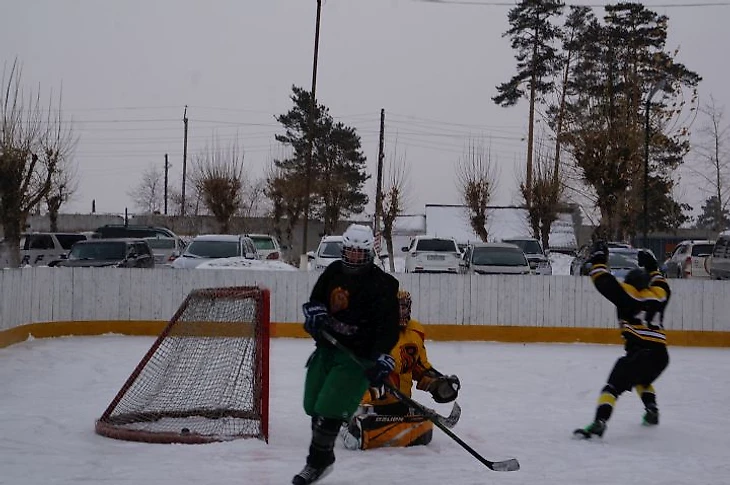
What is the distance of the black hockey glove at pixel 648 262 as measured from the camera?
8.80m

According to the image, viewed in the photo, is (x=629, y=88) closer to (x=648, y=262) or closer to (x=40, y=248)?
(x=40, y=248)

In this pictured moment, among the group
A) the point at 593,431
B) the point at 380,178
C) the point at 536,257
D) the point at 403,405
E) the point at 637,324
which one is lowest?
the point at 593,431

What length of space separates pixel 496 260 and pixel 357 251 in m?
17.4

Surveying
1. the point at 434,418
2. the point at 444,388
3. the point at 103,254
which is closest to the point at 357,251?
the point at 434,418

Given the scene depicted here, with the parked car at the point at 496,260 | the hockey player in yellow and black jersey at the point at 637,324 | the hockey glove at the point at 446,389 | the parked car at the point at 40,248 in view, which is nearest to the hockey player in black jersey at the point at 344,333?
the hockey glove at the point at 446,389

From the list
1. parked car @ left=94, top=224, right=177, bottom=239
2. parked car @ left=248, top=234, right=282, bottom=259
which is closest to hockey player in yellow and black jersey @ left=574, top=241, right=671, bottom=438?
parked car @ left=248, top=234, right=282, bottom=259

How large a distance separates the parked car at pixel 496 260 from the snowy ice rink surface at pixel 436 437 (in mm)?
9308

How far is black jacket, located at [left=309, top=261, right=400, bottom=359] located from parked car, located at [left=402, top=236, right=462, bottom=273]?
19809mm

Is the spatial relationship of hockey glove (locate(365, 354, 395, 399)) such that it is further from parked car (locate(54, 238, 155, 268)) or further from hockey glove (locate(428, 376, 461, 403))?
parked car (locate(54, 238, 155, 268))

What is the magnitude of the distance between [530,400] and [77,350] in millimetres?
6889

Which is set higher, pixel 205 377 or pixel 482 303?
pixel 482 303

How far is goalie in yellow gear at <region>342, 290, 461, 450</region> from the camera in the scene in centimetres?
754

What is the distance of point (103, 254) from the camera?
21.8 metres

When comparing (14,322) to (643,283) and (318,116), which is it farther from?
(318,116)
